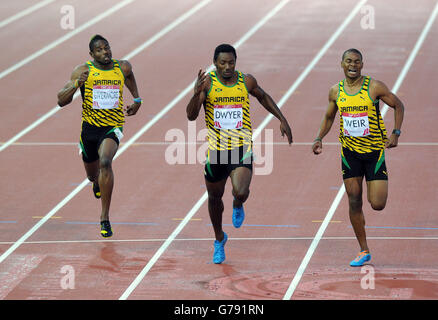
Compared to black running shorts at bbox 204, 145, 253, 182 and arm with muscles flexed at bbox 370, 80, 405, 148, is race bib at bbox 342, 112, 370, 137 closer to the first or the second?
arm with muscles flexed at bbox 370, 80, 405, 148

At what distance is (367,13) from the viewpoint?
85.4 ft

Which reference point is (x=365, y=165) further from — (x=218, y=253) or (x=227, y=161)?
(x=218, y=253)

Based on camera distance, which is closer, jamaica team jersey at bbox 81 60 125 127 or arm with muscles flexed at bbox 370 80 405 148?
arm with muscles flexed at bbox 370 80 405 148

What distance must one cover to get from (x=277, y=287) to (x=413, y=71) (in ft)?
42.3

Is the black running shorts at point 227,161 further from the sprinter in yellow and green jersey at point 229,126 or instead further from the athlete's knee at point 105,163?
the athlete's knee at point 105,163

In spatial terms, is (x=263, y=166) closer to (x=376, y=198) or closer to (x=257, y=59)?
(x=376, y=198)

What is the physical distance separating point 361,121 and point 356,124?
56 millimetres

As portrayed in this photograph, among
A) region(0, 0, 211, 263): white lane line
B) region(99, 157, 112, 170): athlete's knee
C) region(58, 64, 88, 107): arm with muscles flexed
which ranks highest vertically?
region(58, 64, 88, 107): arm with muscles flexed

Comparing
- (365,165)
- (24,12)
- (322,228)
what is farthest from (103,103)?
(24,12)

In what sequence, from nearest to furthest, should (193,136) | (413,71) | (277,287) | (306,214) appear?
(277,287) < (306,214) < (193,136) < (413,71)

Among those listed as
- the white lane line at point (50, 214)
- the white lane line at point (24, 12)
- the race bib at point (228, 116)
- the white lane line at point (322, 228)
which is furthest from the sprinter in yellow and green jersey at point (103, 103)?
A: the white lane line at point (24, 12)

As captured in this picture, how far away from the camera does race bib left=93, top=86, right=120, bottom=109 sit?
10.5 m

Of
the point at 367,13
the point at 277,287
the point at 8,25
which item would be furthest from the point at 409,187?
the point at 8,25

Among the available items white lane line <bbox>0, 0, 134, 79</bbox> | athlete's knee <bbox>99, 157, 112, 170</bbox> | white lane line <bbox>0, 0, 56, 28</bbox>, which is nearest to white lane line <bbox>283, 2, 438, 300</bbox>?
athlete's knee <bbox>99, 157, 112, 170</bbox>
